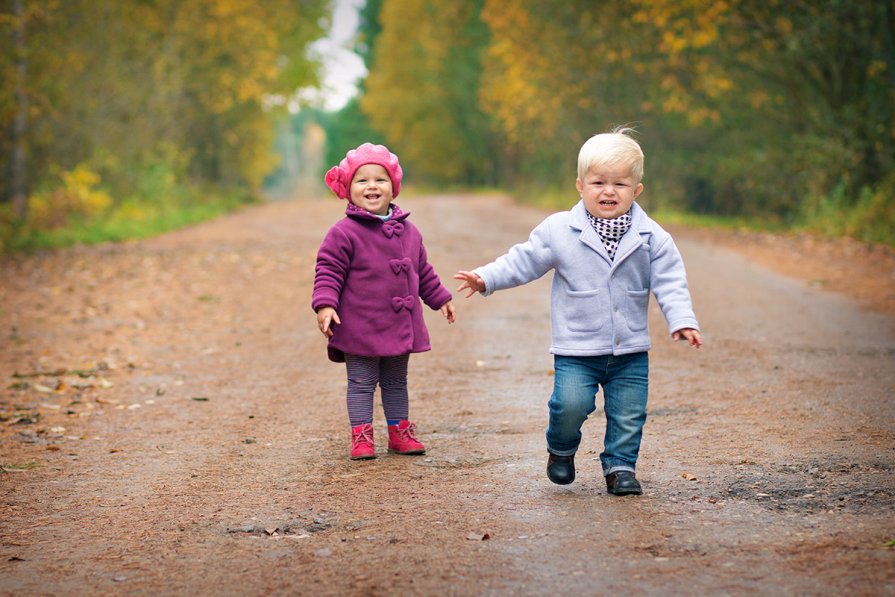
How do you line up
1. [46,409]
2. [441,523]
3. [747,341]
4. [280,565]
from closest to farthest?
[280,565], [441,523], [46,409], [747,341]

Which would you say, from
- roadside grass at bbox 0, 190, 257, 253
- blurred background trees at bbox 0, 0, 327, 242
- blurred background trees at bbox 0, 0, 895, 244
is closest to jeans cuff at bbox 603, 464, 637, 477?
blurred background trees at bbox 0, 0, 895, 244

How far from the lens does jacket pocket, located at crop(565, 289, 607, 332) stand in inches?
193

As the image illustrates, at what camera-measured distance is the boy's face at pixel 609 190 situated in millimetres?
4879

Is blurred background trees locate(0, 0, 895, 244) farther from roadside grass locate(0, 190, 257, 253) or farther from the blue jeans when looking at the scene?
the blue jeans

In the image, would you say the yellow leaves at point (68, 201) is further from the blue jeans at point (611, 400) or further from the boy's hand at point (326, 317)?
the blue jeans at point (611, 400)

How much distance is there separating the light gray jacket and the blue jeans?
86 mm

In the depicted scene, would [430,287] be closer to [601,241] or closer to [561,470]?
[601,241]

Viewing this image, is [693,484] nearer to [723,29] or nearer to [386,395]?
[386,395]

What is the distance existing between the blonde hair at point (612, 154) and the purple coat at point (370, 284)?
46.2 inches

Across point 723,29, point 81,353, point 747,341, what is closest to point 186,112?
point 723,29

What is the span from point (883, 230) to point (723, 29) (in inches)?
235

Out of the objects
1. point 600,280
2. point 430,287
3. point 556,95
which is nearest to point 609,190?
point 600,280

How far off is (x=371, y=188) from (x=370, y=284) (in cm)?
50

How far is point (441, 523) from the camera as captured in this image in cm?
439
